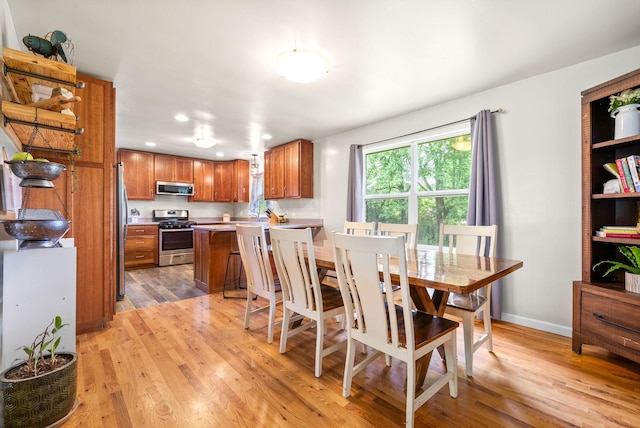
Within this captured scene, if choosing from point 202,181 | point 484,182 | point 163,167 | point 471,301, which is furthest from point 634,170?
point 163,167

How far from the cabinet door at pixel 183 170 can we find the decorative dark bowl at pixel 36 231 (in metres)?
4.63

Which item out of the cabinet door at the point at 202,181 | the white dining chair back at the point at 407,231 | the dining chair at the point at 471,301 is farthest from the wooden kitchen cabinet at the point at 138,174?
the dining chair at the point at 471,301

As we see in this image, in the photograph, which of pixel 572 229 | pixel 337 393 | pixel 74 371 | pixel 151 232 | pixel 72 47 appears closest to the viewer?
pixel 74 371

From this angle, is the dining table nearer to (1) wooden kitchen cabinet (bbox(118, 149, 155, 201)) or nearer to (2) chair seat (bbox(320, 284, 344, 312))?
(2) chair seat (bbox(320, 284, 344, 312))

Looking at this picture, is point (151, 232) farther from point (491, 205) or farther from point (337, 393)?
point (491, 205)

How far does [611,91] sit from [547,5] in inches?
33.1

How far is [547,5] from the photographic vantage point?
1704 mm

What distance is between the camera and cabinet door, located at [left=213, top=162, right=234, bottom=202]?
Answer: 263 inches

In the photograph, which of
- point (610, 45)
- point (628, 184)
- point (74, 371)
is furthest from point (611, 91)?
point (74, 371)

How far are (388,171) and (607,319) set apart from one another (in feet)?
8.61

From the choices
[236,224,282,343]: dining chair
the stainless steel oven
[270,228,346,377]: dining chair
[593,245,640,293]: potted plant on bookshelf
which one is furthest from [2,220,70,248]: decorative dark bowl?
the stainless steel oven

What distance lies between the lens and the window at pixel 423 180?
3229 mm

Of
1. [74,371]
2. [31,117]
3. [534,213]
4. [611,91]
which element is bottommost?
[74,371]

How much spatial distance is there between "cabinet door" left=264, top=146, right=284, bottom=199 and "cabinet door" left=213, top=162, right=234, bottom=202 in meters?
1.67
